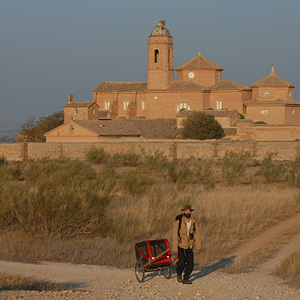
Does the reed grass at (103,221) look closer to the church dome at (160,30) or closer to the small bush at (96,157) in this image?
the small bush at (96,157)

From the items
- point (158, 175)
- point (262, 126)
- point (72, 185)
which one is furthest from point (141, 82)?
point (72, 185)

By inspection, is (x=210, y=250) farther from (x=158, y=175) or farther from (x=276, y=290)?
(x=158, y=175)

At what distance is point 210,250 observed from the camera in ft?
38.0

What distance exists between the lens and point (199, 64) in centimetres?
6688

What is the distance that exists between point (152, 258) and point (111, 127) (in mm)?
44662

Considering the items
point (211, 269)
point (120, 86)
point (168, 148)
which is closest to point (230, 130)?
point (168, 148)

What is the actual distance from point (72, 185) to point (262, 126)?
37.4 metres

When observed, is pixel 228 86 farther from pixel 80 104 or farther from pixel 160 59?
pixel 80 104

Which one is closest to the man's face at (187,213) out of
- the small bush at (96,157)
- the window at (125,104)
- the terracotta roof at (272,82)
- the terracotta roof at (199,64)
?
the small bush at (96,157)

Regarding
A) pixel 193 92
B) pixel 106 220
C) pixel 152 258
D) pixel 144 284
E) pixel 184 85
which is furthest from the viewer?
pixel 184 85

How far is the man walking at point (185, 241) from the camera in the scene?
9.07 metres

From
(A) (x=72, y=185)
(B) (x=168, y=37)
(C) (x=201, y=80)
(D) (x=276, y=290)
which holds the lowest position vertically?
(D) (x=276, y=290)

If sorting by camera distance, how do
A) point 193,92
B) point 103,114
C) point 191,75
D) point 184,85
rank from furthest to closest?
point 103,114, point 191,75, point 184,85, point 193,92

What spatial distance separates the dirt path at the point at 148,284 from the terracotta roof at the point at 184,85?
5445 cm
